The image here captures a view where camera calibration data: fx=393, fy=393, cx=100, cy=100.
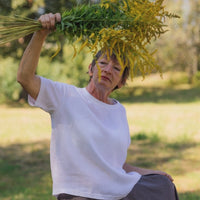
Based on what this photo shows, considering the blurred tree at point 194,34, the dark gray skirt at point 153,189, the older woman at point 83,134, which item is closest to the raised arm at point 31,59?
the older woman at point 83,134

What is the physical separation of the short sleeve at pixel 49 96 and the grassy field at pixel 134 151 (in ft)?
8.11

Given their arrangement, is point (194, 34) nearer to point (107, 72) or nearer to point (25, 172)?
point (25, 172)

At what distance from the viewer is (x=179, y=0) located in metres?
25.0

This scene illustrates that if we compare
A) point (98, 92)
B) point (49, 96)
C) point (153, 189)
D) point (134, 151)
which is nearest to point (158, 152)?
point (134, 151)

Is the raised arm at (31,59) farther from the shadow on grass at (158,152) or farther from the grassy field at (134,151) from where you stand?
the shadow on grass at (158,152)

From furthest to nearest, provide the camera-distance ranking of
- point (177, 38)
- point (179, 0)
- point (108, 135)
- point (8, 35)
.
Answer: point (177, 38), point (179, 0), point (108, 135), point (8, 35)

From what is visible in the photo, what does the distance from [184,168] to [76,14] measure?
4.55m

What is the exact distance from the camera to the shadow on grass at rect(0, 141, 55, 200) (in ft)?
15.6

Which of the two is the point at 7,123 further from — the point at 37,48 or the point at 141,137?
the point at 37,48

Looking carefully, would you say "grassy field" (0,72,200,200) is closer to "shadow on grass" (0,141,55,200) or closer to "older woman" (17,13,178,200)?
"shadow on grass" (0,141,55,200)

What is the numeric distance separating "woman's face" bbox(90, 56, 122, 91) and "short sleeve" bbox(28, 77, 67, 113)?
276 millimetres

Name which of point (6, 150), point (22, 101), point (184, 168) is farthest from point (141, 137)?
point (22, 101)

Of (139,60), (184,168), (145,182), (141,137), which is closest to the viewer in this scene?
(139,60)

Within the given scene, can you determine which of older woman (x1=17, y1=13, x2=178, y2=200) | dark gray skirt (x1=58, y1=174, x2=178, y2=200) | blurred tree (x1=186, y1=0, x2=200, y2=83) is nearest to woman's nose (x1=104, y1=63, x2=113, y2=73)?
older woman (x1=17, y1=13, x2=178, y2=200)
